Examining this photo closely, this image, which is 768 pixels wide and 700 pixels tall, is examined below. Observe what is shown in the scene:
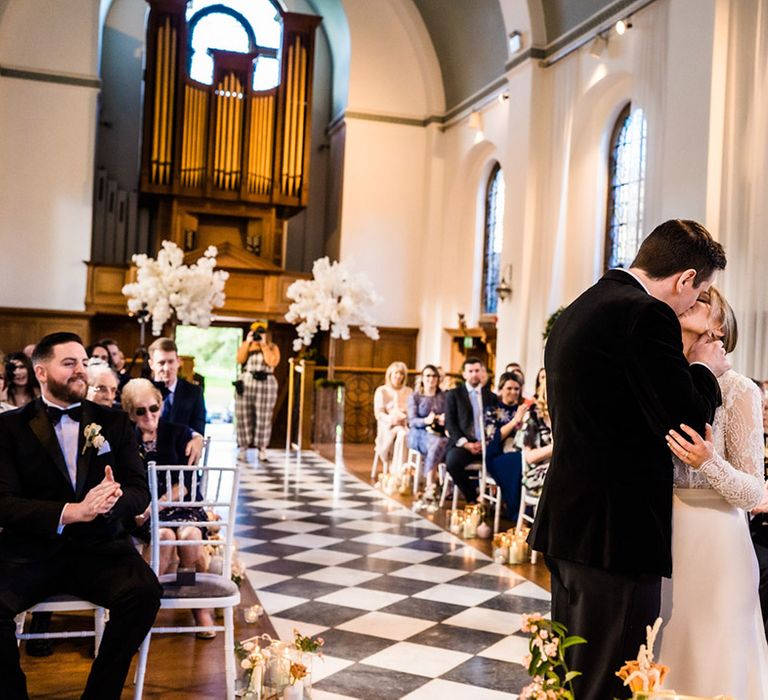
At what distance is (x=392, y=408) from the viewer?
10.1 m

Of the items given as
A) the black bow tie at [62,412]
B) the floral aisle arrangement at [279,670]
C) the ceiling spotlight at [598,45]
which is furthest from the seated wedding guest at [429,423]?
the black bow tie at [62,412]

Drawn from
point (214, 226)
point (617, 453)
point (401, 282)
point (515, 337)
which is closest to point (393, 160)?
point (401, 282)

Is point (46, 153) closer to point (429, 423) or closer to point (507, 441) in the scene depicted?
point (429, 423)

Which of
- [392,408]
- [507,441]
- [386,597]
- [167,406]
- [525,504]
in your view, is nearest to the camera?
[386,597]

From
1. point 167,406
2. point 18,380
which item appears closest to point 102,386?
point 167,406

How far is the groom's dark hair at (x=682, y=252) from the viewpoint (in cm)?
227

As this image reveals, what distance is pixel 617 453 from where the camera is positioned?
227cm

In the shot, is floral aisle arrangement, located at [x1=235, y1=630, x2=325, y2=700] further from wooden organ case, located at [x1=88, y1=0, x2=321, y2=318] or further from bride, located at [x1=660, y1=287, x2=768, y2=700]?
wooden organ case, located at [x1=88, y1=0, x2=321, y2=318]

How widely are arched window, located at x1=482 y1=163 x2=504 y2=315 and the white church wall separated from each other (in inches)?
258

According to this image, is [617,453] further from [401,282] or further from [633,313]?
[401,282]

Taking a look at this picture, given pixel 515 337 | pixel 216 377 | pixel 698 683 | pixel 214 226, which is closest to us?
pixel 698 683

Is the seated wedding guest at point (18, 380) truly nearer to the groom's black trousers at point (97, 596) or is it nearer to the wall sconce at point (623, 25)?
the groom's black trousers at point (97, 596)

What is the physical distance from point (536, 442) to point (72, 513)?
12.1ft

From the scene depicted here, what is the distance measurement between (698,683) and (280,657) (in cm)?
173
